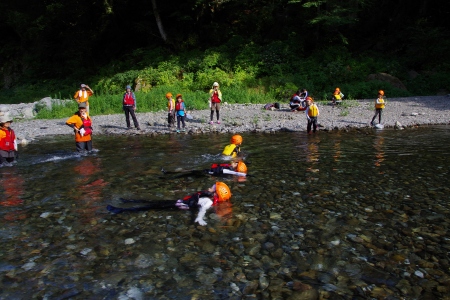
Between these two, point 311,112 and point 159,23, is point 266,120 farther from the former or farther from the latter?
point 159,23

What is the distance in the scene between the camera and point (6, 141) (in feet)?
35.8

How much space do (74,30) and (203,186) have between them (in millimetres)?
35847

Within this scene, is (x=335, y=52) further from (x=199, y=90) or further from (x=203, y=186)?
(x=203, y=186)

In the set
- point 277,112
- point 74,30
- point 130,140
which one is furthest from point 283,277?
point 74,30

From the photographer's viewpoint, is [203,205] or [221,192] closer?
[203,205]

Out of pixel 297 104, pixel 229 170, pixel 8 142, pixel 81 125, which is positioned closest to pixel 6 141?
pixel 8 142

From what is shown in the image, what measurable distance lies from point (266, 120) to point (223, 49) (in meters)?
14.6

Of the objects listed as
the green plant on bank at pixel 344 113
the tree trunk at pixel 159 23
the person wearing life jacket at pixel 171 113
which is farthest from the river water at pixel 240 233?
the tree trunk at pixel 159 23

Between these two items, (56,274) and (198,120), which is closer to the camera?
(56,274)

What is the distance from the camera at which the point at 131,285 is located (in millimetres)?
4891

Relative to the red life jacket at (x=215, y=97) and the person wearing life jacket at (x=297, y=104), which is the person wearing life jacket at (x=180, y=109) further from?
the person wearing life jacket at (x=297, y=104)

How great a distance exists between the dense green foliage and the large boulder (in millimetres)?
626

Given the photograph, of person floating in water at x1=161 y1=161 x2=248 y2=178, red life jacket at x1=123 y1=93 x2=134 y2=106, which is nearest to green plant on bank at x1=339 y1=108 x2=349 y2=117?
red life jacket at x1=123 y1=93 x2=134 y2=106

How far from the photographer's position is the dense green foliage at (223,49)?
87.7 feet
